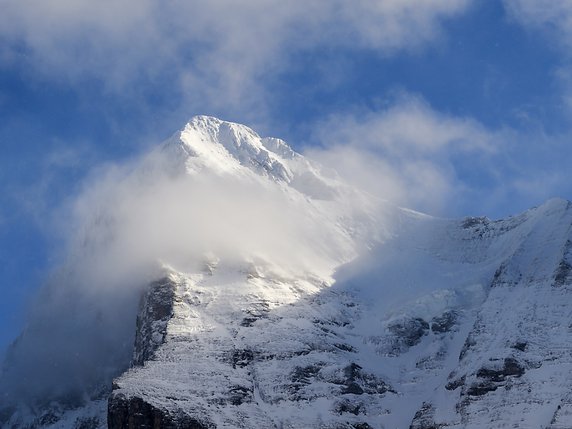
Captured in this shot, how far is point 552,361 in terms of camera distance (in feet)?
596

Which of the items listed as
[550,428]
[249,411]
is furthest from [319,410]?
[550,428]

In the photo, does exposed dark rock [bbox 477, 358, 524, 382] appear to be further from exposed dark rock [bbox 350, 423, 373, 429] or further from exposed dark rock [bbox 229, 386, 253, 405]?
exposed dark rock [bbox 229, 386, 253, 405]

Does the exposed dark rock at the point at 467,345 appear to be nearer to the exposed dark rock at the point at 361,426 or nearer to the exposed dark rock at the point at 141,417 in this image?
the exposed dark rock at the point at 361,426

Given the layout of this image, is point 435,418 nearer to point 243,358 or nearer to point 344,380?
point 344,380

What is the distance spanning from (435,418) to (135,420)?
1926 inches

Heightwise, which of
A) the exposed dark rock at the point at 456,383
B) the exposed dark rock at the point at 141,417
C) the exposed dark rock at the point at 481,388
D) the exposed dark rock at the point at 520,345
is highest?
the exposed dark rock at the point at 520,345

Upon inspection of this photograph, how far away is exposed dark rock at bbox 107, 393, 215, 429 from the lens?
168 metres

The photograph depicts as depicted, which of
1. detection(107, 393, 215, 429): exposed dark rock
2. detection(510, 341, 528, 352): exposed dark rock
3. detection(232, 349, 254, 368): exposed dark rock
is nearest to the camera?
detection(107, 393, 215, 429): exposed dark rock

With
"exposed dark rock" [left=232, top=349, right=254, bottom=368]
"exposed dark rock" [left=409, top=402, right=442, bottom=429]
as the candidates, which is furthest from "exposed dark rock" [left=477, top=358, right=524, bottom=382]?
"exposed dark rock" [left=232, top=349, right=254, bottom=368]

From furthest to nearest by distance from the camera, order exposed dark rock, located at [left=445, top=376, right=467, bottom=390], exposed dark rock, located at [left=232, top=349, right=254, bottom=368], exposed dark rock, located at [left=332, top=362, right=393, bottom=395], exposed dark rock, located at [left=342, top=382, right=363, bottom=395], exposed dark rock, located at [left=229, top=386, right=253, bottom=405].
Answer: exposed dark rock, located at [left=332, top=362, right=393, bottom=395], exposed dark rock, located at [left=232, top=349, right=254, bottom=368], exposed dark rock, located at [left=342, top=382, right=363, bottom=395], exposed dark rock, located at [left=445, top=376, right=467, bottom=390], exposed dark rock, located at [left=229, top=386, right=253, bottom=405]

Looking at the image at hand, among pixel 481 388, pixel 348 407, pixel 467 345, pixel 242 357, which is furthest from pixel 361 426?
pixel 467 345

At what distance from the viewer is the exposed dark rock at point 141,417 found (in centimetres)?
16788

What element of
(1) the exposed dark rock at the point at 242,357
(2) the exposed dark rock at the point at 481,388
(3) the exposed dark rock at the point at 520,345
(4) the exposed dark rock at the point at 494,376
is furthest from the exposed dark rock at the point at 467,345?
(1) the exposed dark rock at the point at 242,357

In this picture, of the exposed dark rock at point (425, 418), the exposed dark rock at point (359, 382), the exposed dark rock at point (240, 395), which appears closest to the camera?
the exposed dark rock at point (425, 418)
